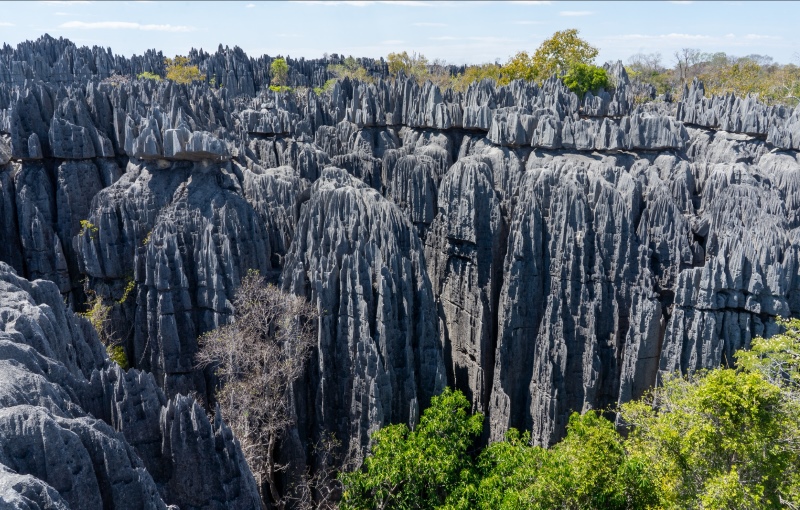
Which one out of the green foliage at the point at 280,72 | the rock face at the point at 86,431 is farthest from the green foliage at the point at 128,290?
the green foliage at the point at 280,72

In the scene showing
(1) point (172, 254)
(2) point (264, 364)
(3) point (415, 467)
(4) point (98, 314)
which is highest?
(1) point (172, 254)

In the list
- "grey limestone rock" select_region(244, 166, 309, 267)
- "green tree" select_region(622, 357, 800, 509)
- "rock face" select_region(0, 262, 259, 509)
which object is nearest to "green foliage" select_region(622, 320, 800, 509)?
"green tree" select_region(622, 357, 800, 509)

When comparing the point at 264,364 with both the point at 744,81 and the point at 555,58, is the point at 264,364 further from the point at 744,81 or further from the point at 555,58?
the point at 744,81

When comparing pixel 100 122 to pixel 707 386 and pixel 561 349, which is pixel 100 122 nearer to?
pixel 561 349

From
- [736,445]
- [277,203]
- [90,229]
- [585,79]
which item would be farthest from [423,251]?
[585,79]

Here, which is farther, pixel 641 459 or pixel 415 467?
pixel 415 467

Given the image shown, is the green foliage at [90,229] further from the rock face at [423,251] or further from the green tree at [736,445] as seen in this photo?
the green tree at [736,445]
